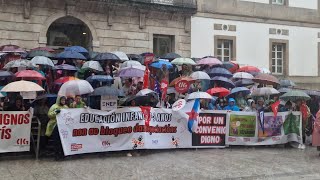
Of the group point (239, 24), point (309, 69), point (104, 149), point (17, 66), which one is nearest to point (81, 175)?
point (104, 149)

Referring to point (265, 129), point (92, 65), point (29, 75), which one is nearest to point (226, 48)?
point (265, 129)

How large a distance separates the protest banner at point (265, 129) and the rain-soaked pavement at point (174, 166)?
821 mm

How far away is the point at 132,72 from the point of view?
45.3ft

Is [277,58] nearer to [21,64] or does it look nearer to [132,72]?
[132,72]

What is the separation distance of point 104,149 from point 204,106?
331 cm

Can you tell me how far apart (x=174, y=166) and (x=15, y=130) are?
3943 millimetres

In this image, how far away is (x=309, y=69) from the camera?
26.7m

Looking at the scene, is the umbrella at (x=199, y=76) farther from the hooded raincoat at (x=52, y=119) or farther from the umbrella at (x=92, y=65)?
the hooded raincoat at (x=52, y=119)

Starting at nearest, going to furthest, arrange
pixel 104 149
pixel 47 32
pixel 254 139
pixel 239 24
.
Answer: pixel 104 149 < pixel 254 139 < pixel 47 32 < pixel 239 24

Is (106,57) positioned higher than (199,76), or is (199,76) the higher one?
(106,57)

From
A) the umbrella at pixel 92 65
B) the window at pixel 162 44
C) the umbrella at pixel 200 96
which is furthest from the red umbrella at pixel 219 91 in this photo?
the window at pixel 162 44

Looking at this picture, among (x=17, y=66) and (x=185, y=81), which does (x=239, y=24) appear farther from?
(x=17, y=66)

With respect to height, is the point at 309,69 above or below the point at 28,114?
above

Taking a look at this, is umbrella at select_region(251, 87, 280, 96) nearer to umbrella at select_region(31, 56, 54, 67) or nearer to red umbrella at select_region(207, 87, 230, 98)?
red umbrella at select_region(207, 87, 230, 98)
